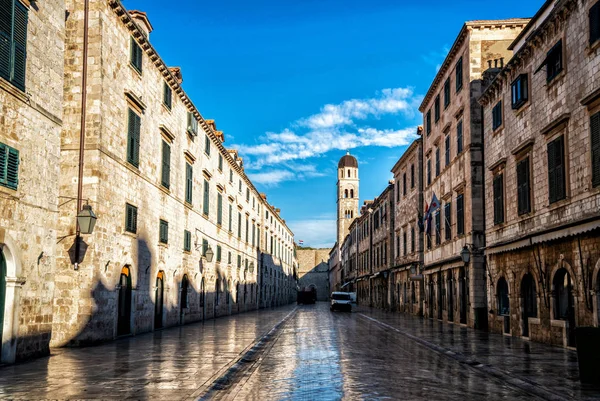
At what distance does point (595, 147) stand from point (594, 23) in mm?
3274

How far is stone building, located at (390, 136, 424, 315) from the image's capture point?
3875cm

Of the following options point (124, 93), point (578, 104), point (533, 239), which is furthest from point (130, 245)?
point (578, 104)

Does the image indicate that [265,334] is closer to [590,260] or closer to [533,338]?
[533,338]

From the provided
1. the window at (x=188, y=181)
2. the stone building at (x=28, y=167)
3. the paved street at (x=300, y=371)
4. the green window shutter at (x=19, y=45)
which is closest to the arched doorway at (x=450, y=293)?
the paved street at (x=300, y=371)

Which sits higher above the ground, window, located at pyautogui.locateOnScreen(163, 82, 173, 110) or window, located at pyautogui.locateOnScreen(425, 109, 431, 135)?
window, located at pyautogui.locateOnScreen(425, 109, 431, 135)

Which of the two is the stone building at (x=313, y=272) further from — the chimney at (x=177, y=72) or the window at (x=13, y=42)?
the window at (x=13, y=42)

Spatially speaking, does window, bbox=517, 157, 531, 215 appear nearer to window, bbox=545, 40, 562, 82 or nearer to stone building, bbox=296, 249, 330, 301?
window, bbox=545, 40, 562, 82

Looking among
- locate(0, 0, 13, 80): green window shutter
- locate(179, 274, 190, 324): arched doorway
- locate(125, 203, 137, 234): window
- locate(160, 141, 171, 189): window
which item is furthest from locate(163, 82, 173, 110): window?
locate(0, 0, 13, 80): green window shutter

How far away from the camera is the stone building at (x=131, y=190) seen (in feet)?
56.3

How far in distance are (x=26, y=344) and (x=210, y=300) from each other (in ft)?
70.4

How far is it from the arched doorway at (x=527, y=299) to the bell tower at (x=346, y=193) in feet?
287

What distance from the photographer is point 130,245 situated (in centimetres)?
2044

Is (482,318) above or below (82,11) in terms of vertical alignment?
below

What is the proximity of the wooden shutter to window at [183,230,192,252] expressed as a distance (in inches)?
761
